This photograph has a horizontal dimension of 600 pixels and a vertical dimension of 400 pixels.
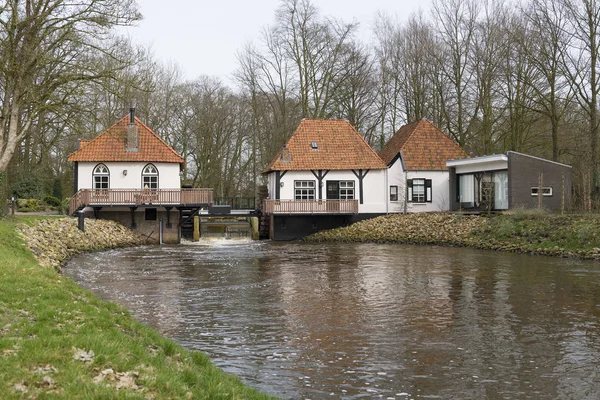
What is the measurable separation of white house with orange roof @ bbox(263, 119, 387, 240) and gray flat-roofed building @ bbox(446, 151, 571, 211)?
5.58 m

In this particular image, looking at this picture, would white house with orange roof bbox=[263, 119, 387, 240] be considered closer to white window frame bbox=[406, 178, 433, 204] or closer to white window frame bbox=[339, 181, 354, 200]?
white window frame bbox=[339, 181, 354, 200]

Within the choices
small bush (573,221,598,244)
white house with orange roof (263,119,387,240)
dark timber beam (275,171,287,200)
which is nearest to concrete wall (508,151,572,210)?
small bush (573,221,598,244)

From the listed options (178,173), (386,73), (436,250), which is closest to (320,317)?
(436,250)

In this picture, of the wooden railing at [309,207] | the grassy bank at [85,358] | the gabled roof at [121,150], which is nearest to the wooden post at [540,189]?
the wooden railing at [309,207]

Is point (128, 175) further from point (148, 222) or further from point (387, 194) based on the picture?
point (387, 194)

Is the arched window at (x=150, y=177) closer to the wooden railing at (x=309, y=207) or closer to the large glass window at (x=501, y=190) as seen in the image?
the wooden railing at (x=309, y=207)

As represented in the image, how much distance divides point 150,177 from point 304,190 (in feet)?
28.6

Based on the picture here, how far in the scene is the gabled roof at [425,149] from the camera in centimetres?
3566

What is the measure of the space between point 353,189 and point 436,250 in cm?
1018

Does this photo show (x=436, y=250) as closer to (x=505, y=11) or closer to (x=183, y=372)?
(x=505, y=11)

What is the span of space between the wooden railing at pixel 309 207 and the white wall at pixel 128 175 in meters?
5.41

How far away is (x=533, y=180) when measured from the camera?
30766mm

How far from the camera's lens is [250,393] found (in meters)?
6.27

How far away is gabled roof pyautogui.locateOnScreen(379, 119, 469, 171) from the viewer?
35.7 metres
